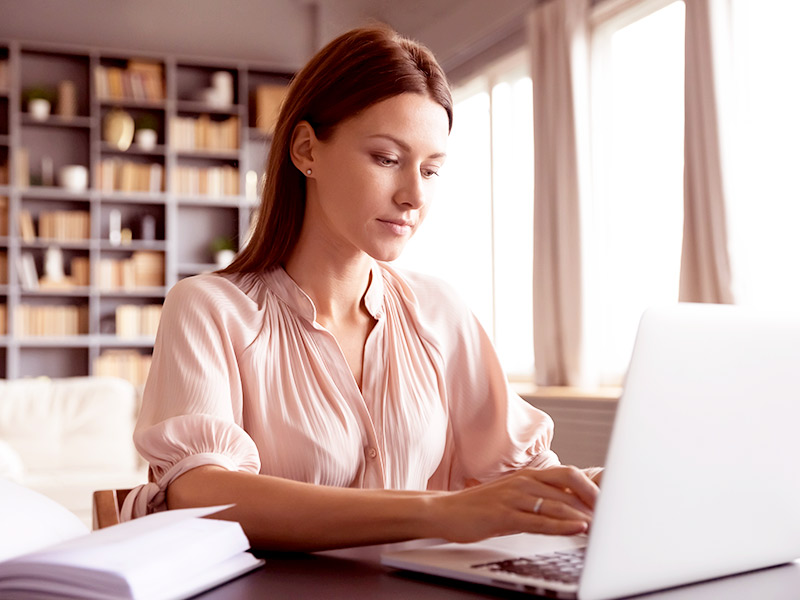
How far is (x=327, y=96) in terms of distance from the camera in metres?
1.28

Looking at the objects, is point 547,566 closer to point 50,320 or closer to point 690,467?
point 690,467

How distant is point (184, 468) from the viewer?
1.02 metres

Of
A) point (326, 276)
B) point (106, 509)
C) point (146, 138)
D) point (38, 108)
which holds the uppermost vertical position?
point (38, 108)

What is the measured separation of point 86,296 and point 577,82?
394 cm

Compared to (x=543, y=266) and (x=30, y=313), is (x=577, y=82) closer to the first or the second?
(x=543, y=266)

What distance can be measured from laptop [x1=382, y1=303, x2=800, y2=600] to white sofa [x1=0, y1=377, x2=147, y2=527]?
13.2 feet

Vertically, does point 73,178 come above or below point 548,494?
above

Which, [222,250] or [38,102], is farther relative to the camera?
[222,250]

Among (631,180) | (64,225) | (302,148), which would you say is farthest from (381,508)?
(64,225)

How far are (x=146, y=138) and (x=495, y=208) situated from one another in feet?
8.66

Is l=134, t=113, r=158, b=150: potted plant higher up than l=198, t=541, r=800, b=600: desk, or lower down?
higher up

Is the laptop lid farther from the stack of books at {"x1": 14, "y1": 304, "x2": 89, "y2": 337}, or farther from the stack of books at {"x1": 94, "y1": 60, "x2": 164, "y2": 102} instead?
the stack of books at {"x1": 94, "y1": 60, "x2": 164, "y2": 102}

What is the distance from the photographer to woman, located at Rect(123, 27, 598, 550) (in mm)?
1091

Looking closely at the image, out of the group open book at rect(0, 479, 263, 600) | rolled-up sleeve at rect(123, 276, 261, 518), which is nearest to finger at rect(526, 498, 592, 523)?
open book at rect(0, 479, 263, 600)
